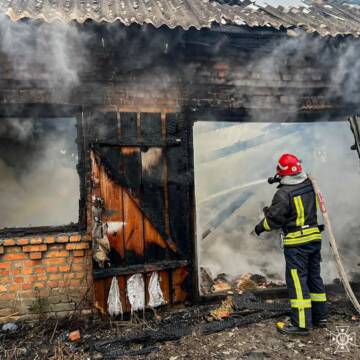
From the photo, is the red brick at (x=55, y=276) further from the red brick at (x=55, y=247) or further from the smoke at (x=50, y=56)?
the smoke at (x=50, y=56)

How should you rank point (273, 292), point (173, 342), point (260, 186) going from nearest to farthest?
point (173, 342) < point (273, 292) < point (260, 186)

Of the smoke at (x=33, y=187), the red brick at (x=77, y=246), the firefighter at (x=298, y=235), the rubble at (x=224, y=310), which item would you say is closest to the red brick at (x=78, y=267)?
the red brick at (x=77, y=246)

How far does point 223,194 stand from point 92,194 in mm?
2774

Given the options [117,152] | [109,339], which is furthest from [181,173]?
[109,339]

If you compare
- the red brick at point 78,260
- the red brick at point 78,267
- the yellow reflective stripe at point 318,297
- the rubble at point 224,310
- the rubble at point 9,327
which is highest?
the red brick at point 78,260

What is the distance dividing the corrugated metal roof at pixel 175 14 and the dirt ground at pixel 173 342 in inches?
143

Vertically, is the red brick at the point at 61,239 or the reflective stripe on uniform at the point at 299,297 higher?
the red brick at the point at 61,239

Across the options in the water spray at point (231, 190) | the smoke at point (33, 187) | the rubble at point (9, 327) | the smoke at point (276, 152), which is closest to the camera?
the rubble at point (9, 327)

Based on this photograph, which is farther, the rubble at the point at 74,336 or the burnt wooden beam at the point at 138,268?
the burnt wooden beam at the point at 138,268

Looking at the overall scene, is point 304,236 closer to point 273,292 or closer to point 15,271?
point 273,292

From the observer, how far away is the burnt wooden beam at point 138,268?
14.0ft

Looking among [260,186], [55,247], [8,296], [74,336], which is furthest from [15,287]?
[260,186]

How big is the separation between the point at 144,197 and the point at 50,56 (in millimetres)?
2151

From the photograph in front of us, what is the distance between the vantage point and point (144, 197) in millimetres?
4516
